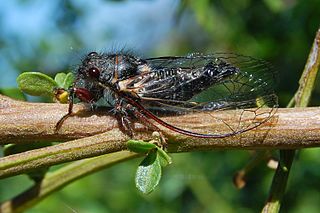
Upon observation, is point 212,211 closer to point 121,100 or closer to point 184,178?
point 184,178

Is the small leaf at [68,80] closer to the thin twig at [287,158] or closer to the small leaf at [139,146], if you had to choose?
the small leaf at [139,146]

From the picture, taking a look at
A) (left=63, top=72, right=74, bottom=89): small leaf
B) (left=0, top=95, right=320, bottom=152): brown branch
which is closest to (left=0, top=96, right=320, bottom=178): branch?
(left=0, top=95, right=320, bottom=152): brown branch

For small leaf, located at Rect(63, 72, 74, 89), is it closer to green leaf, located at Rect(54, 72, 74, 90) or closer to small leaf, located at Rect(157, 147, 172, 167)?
green leaf, located at Rect(54, 72, 74, 90)

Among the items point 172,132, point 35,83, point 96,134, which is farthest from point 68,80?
point 172,132

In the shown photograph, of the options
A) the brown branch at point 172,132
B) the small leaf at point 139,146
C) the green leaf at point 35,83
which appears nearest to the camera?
the small leaf at point 139,146

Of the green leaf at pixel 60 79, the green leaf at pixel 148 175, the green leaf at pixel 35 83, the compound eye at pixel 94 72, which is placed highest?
the compound eye at pixel 94 72

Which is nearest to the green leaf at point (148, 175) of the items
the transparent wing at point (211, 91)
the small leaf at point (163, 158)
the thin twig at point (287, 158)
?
the small leaf at point (163, 158)

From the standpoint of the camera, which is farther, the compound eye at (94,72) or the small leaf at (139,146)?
the compound eye at (94,72)

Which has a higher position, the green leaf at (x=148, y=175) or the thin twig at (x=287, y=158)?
the thin twig at (x=287, y=158)
